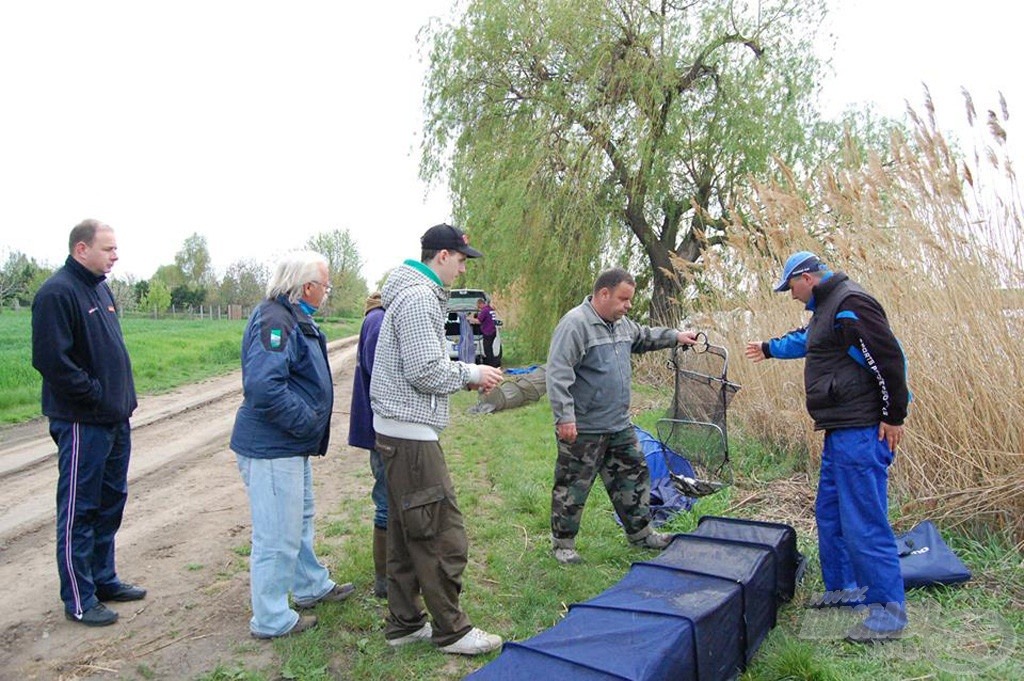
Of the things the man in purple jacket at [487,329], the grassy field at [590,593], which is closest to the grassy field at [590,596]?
the grassy field at [590,593]

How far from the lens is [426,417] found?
10.8 feet

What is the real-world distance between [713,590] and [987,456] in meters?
2.36

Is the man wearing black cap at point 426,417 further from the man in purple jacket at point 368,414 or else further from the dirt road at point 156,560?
the dirt road at point 156,560

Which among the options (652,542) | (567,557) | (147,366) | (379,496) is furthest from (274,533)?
(147,366)

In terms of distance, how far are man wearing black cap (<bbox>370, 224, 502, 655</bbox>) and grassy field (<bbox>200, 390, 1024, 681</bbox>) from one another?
13.5 inches

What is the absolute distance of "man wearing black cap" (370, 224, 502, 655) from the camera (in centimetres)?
327

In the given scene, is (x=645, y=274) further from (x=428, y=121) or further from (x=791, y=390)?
(x=791, y=390)

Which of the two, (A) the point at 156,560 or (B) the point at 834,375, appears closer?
(B) the point at 834,375

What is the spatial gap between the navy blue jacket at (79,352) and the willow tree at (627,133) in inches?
389

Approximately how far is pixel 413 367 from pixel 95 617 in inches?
90.7

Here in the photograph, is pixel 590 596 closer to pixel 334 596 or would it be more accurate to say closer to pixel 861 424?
pixel 334 596

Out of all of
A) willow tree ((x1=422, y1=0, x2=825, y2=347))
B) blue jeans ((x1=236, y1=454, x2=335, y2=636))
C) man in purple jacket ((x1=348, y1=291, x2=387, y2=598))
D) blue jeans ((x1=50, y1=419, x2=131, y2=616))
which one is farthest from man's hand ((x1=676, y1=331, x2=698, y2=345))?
willow tree ((x1=422, y1=0, x2=825, y2=347))

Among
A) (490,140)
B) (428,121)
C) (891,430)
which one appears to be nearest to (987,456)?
(891,430)

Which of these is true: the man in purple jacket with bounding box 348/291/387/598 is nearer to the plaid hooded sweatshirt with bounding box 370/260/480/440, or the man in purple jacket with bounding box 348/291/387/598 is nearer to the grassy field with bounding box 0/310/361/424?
the plaid hooded sweatshirt with bounding box 370/260/480/440
